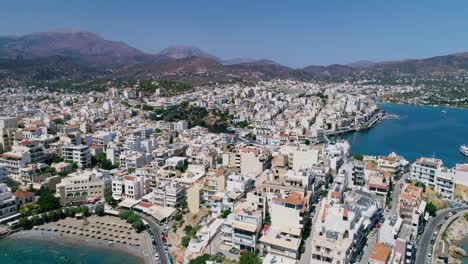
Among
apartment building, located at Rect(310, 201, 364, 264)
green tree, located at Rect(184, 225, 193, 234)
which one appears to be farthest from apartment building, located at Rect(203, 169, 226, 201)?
apartment building, located at Rect(310, 201, 364, 264)

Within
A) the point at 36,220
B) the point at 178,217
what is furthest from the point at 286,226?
the point at 36,220

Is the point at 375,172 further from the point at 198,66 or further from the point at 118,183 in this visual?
the point at 198,66

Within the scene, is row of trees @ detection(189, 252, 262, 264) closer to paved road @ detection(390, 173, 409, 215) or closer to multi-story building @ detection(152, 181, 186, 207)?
multi-story building @ detection(152, 181, 186, 207)

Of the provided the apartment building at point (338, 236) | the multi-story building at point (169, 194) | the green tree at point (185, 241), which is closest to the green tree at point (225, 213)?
the green tree at point (185, 241)

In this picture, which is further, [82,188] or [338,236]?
[82,188]

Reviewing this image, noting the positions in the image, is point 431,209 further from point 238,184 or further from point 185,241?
point 185,241

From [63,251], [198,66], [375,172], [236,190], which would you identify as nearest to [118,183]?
[63,251]
